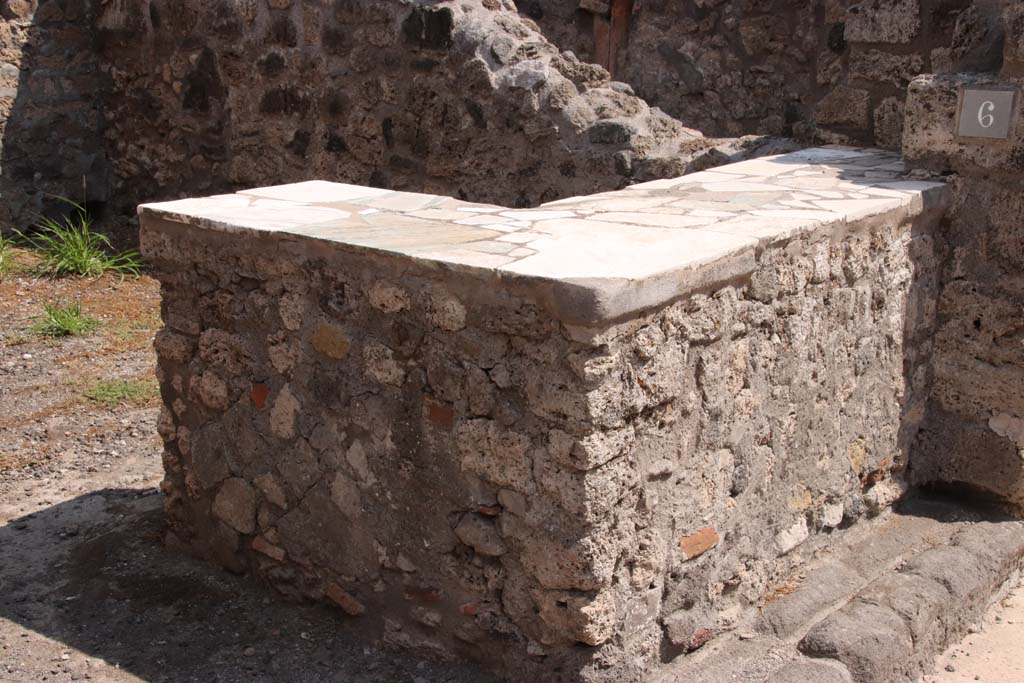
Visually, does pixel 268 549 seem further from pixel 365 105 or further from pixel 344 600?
pixel 365 105

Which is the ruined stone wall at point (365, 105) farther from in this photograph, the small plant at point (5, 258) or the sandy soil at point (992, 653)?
the sandy soil at point (992, 653)

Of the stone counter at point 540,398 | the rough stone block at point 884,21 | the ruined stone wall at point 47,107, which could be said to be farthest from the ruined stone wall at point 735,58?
the ruined stone wall at point 47,107

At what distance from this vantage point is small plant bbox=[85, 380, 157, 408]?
4.64m

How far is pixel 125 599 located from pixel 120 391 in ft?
5.52

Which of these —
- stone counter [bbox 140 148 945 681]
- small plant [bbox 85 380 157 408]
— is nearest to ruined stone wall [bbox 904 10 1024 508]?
stone counter [bbox 140 148 945 681]

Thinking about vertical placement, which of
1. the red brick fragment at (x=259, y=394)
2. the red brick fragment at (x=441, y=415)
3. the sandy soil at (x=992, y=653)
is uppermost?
the red brick fragment at (x=441, y=415)

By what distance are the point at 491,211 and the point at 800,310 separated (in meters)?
0.87

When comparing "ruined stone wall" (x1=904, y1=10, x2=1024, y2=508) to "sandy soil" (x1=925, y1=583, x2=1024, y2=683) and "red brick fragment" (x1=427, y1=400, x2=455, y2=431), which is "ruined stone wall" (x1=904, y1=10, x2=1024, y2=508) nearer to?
"sandy soil" (x1=925, y1=583, x2=1024, y2=683)

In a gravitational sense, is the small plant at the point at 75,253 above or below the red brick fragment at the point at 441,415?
below

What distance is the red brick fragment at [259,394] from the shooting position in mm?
3076

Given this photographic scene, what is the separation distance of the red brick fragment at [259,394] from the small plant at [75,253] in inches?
130

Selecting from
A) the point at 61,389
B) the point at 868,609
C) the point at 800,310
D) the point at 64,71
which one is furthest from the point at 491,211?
the point at 64,71

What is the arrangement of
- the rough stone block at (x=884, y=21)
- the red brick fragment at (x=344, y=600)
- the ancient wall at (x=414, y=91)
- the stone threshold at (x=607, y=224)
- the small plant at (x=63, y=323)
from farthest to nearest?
the small plant at (x=63, y=323), the ancient wall at (x=414, y=91), the rough stone block at (x=884, y=21), the red brick fragment at (x=344, y=600), the stone threshold at (x=607, y=224)

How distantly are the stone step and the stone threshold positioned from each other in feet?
3.05
